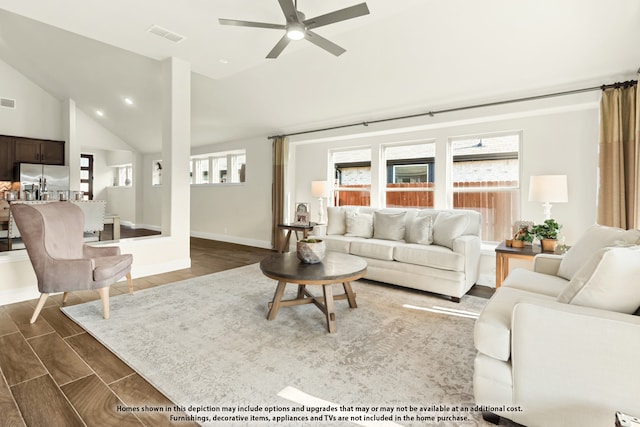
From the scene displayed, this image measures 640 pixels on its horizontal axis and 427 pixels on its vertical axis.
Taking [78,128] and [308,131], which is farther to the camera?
[78,128]

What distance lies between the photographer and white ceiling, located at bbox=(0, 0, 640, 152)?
2.94 metres

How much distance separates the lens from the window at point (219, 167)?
7.18m

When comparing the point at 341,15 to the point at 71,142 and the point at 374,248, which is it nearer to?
the point at 374,248

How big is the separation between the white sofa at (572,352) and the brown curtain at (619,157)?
2169mm

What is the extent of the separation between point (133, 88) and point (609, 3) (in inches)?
273

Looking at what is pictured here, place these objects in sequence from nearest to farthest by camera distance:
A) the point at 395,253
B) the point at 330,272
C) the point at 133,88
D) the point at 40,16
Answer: the point at 330,272 < the point at 40,16 < the point at 395,253 < the point at 133,88

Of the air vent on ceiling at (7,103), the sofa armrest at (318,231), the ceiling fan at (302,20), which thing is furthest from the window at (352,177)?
the air vent on ceiling at (7,103)

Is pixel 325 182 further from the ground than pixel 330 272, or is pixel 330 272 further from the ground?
pixel 325 182

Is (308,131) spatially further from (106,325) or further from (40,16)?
(106,325)

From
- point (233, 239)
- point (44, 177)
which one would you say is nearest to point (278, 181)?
point (233, 239)

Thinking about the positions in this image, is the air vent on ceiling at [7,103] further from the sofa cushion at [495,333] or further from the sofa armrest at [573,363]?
the sofa armrest at [573,363]

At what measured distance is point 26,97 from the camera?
6758mm

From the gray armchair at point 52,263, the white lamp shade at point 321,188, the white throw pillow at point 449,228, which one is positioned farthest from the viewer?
the white lamp shade at point 321,188

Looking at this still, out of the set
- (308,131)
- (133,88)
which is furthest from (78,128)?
(308,131)
